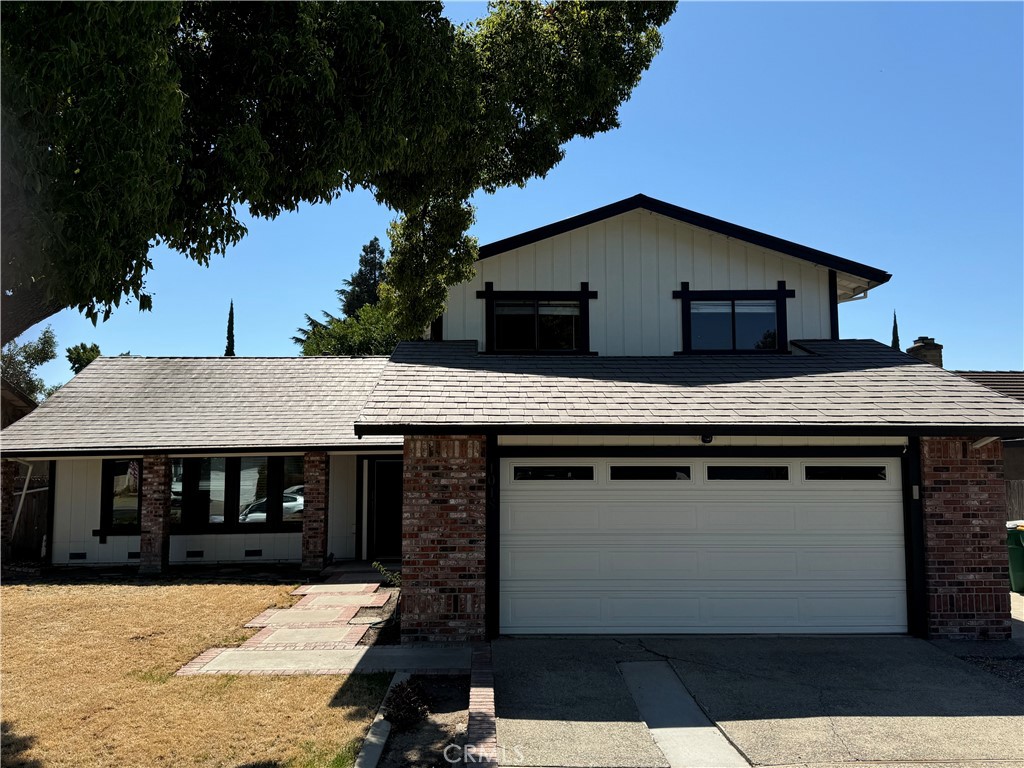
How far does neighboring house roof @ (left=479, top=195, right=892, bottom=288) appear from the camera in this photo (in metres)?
11.8

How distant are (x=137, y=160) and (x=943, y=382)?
1071 centimetres

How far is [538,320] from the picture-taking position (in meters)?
12.0

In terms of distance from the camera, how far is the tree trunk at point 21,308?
16.9ft

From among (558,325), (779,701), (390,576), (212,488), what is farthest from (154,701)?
(212,488)

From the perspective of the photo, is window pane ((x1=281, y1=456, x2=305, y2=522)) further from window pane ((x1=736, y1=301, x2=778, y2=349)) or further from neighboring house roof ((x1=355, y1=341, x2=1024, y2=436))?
window pane ((x1=736, y1=301, x2=778, y2=349))

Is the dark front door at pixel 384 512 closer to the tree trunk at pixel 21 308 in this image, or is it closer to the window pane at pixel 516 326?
the window pane at pixel 516 326

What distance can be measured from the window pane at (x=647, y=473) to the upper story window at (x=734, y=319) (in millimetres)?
3840

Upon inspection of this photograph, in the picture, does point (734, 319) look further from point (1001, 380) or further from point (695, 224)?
point (1001, 380)

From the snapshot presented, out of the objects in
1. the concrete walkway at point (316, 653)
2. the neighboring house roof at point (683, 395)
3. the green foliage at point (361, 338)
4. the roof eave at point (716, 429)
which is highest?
the green foliage at point (361, 338)

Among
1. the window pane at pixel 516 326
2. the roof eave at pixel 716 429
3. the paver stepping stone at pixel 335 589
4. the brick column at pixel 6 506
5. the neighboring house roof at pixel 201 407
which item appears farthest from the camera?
the brick column at pixel 6 506

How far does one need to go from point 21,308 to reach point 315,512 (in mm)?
8985

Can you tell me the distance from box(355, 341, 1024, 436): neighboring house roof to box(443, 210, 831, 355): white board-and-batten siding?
0.79m

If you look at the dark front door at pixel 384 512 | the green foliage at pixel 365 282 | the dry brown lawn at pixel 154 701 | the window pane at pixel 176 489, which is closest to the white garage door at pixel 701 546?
the dry brown lawn at pixel 154 701

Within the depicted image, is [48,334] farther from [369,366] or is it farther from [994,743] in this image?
[994,743]
